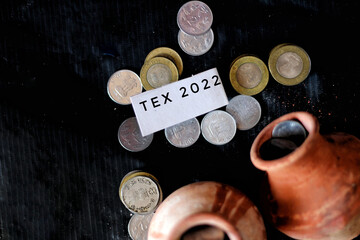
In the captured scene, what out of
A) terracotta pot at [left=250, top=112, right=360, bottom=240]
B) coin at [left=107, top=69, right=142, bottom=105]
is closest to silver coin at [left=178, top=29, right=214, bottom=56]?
coin at [left=107, top=69, right=142, bottom=105]

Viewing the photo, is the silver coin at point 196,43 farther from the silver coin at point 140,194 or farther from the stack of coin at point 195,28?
the silver coin at point 140,194

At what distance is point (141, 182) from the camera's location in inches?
29.3

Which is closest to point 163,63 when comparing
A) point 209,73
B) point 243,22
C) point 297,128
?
point 209,73

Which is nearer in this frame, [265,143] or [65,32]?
[265,143]

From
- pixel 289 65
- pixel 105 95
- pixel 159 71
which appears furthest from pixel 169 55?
pixel 289 65

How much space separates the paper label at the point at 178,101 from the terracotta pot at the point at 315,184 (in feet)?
0.58

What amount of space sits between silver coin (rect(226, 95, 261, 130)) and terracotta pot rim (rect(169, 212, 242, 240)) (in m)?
0.26

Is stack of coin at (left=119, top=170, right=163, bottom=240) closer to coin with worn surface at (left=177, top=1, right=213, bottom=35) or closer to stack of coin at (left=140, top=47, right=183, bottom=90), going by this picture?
stack of coin at (left=140, top=47, right=183, bottom=90)

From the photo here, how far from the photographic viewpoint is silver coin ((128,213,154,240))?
0.76 m

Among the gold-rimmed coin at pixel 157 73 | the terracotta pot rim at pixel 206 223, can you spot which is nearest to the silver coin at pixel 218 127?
the gold-rimmed coin at pixel 157 73

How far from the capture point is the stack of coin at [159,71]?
0.74 metres

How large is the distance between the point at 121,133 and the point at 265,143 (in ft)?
1.07

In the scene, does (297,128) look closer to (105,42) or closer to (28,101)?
(105,42)

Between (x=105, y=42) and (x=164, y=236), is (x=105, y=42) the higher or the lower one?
the higher one
